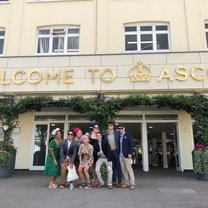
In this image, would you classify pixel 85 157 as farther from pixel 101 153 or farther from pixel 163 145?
pixel 163 145

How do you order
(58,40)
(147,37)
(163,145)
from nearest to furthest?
1. (147,37)
2. (58,40)
3. (163,145)

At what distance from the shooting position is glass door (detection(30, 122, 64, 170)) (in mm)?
12985


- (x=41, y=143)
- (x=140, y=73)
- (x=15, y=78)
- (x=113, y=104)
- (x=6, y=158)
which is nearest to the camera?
(x=6, y=158)

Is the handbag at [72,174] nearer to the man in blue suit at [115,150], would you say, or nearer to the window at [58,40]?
the man in blue suit at [115,150]

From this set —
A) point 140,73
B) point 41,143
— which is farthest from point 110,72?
point 41,143

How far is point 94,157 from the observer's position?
830 cm

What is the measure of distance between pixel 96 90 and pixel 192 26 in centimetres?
640

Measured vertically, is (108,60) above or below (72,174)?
above

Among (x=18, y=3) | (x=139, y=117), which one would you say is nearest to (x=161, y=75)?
(x=139, y=117)

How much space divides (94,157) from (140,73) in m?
5.01

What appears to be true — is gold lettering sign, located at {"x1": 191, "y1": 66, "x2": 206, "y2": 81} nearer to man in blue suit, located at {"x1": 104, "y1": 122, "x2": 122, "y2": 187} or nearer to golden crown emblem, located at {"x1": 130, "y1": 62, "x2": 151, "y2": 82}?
golden crown emblem, located at {"x1": 130, "y1": 62, "x2": 151, "y2": 82}

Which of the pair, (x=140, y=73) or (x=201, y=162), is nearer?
(x=201, y=162)

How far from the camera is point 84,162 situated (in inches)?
319

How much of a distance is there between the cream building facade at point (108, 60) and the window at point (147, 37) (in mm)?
53
